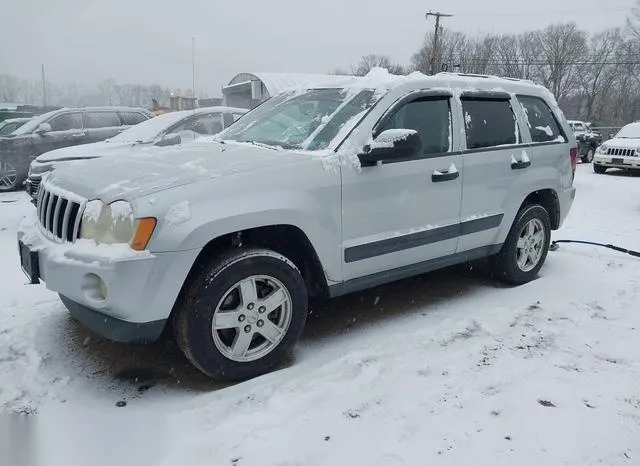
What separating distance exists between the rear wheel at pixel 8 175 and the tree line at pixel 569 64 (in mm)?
54311

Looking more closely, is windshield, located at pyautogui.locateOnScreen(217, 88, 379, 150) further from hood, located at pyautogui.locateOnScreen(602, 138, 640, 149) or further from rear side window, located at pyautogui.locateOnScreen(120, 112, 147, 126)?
hood, located at pyautogui.locateOnScreen(602, 138, 640, 149)

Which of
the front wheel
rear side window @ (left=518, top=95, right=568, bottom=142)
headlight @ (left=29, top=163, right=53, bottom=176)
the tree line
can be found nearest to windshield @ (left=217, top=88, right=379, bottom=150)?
rear side window @ (left=518, top=95, right=568, bottom=142)

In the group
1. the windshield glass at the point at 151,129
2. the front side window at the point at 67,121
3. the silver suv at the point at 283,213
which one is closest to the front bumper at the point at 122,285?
the silver suv at the point at 283,213

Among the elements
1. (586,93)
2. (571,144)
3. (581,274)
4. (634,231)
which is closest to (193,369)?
(581,274)

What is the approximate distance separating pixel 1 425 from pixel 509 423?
2.53 metres

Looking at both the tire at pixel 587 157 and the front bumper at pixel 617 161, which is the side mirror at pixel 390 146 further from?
the tire at pixel 587 157

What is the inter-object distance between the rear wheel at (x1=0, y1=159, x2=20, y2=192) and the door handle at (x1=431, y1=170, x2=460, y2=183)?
32.9ft

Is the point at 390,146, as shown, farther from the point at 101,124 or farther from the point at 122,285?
the point at 101,124

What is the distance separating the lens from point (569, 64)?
206 ft

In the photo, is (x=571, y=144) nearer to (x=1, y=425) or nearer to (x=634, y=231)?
(x=634, y=231)

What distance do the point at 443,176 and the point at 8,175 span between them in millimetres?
10162

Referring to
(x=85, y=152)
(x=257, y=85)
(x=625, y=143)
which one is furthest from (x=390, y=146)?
(x=257, y=85)

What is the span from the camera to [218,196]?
2.96 meters

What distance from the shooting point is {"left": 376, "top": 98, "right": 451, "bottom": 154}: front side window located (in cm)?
391
